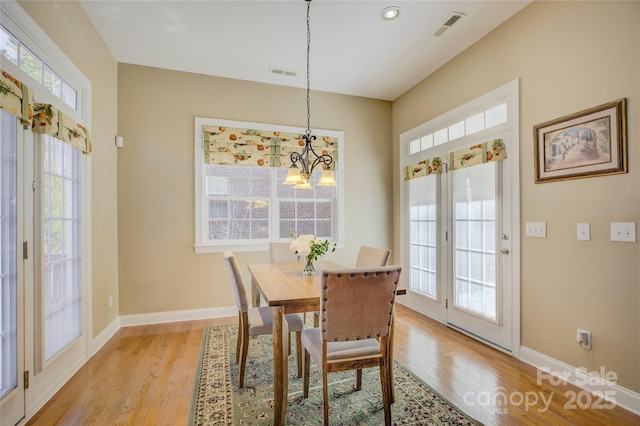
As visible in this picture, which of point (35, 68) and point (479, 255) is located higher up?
point (35, 68)

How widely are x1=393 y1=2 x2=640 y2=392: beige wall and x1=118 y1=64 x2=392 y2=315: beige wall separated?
262cm

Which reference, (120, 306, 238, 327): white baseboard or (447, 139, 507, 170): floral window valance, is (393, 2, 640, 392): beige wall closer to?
(447, 139, 507, 170): floral window valance

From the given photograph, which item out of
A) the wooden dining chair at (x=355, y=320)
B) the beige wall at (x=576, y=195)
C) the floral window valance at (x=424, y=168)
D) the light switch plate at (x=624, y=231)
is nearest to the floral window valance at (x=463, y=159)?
the floral window valance at (x=424, y=168)

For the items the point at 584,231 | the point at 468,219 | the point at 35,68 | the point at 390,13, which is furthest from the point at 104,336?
the point at 584,231

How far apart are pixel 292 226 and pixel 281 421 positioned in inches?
102

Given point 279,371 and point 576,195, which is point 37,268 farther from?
point 576,195

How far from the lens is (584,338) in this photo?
215 centimetres

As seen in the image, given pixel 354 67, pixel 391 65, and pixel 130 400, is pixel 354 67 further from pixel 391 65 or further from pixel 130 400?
pixel 130 400

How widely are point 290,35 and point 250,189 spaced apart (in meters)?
1.85

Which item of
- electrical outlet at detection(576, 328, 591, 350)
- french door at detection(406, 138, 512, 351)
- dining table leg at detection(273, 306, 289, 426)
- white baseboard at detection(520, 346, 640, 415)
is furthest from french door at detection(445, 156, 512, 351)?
dining table leg at detection(273, 306, 289, 426)

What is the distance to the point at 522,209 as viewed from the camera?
2613 millimetres

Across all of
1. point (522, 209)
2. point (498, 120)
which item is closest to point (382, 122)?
point (498, 120)

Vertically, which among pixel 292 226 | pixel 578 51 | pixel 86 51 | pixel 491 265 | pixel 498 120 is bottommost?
pixel 491 265

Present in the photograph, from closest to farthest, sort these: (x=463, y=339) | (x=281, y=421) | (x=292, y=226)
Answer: (x=281, y=421) < (x=463, y=339) < (x=292, y=226)
